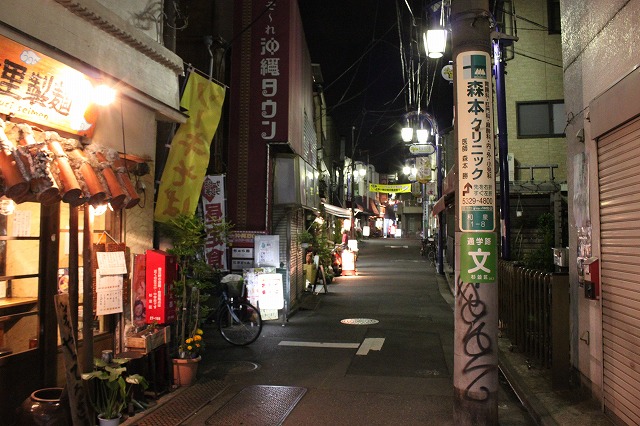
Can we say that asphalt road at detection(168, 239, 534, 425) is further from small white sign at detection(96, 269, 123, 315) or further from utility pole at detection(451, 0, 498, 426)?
small white sign at detection(96, 269, 123, 315)

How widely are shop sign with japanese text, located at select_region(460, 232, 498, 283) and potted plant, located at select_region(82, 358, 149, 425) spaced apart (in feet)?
14.6

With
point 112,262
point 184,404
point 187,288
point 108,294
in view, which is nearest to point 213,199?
point 187,288

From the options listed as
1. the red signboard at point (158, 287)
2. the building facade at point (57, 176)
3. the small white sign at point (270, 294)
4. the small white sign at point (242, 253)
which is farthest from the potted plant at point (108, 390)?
the small white sign at point (242, 253)

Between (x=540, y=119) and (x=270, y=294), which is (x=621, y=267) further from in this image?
(x=540, y=119)

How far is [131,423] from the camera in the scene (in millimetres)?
6387

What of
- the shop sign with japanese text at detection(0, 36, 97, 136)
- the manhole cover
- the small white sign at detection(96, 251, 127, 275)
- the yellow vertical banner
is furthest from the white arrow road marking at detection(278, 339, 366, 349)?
the shop sign with japanese text at detection(0, 36, 97, 136)

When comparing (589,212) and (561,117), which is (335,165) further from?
(589,212)

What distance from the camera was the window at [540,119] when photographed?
2059cm

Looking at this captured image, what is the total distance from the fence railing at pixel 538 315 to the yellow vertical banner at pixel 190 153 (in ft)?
20.9

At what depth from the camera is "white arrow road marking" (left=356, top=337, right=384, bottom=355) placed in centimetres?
1031

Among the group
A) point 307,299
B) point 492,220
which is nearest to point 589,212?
point 492,220

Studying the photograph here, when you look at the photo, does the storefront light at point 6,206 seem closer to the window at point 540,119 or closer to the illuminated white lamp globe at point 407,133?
the illuminated white lamp globe at point 407,133

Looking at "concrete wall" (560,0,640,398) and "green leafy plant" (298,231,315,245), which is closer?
"concrete wall" (560,0,640,398)

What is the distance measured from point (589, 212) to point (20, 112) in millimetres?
7470
